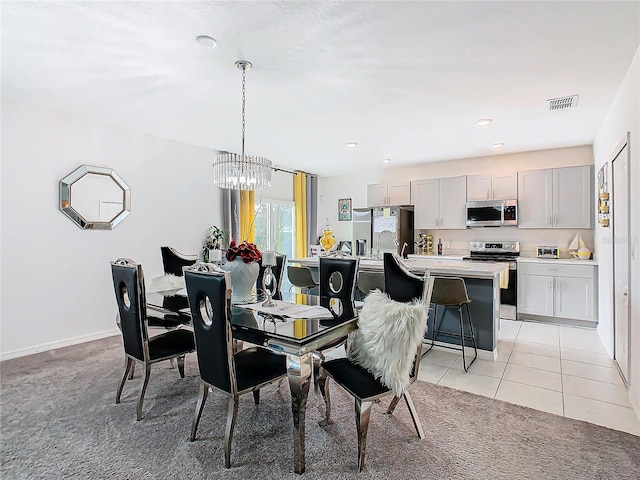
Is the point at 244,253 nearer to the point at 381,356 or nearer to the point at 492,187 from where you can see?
the point at 381,356

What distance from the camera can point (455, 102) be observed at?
344 cm

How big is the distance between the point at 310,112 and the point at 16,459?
347cm

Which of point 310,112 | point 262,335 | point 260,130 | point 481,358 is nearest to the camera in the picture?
point 262,335

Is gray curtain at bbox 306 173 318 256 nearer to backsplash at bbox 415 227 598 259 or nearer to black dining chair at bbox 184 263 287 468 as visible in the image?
backsplash at bbox 415 227 598 259

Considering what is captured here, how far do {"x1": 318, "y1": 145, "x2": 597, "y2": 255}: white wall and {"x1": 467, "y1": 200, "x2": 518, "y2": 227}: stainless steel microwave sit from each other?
1.01 feet

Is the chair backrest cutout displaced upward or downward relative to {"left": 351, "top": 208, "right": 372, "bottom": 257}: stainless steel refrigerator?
downward

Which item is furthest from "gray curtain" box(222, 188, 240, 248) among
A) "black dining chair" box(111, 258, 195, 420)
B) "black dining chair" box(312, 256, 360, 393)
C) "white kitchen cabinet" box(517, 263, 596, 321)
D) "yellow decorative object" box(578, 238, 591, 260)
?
"yellow decorative object" box(578, 238, 591, 260)

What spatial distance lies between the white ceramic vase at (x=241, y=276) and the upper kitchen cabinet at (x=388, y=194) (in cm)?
441

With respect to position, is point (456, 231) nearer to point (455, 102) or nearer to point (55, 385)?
point (455, 102)

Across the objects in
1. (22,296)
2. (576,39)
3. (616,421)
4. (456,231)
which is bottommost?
(616,421)

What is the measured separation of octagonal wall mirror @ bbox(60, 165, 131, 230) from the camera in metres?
3.88

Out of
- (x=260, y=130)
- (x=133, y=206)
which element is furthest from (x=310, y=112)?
(x=133, y=206)

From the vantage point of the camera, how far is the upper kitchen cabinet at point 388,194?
6.36m

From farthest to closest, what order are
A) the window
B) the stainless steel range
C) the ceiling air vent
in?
the window, the stainless steel range, the ceiling air vent
